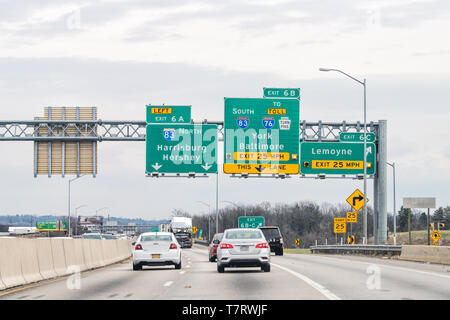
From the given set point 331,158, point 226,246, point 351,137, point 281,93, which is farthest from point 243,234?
point 351,137

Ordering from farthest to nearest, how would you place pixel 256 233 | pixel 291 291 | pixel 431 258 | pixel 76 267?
pixel 431 258
pixel 76 267
pixel 256 233
pixel 291 291

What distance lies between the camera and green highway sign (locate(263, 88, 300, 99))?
4797 cm

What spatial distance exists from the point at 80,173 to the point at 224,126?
8448 millimetres

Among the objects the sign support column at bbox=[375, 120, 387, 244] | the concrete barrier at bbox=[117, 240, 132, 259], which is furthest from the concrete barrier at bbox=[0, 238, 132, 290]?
the sign support column at bbox=[375, 120, 387, 244]

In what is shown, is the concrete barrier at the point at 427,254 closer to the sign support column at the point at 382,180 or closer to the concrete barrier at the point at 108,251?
the sign support column at the point at 382,180

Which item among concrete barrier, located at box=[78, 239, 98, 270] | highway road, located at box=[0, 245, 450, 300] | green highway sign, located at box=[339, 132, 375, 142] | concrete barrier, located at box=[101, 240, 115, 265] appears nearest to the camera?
highway road, located at box=[0, 245, 450, 300]

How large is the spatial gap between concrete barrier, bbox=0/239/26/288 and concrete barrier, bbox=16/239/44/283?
248 mm

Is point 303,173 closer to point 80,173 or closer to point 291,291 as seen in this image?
point 80,173

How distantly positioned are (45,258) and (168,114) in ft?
79.7

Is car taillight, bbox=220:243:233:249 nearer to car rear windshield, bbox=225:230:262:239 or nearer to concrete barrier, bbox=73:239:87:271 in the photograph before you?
car rear windshield, bbox=225:230:262:239

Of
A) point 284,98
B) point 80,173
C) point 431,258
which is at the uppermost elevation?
point 284,98

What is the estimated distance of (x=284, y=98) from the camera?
48.1 metres

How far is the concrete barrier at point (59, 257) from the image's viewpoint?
26.0 metres
